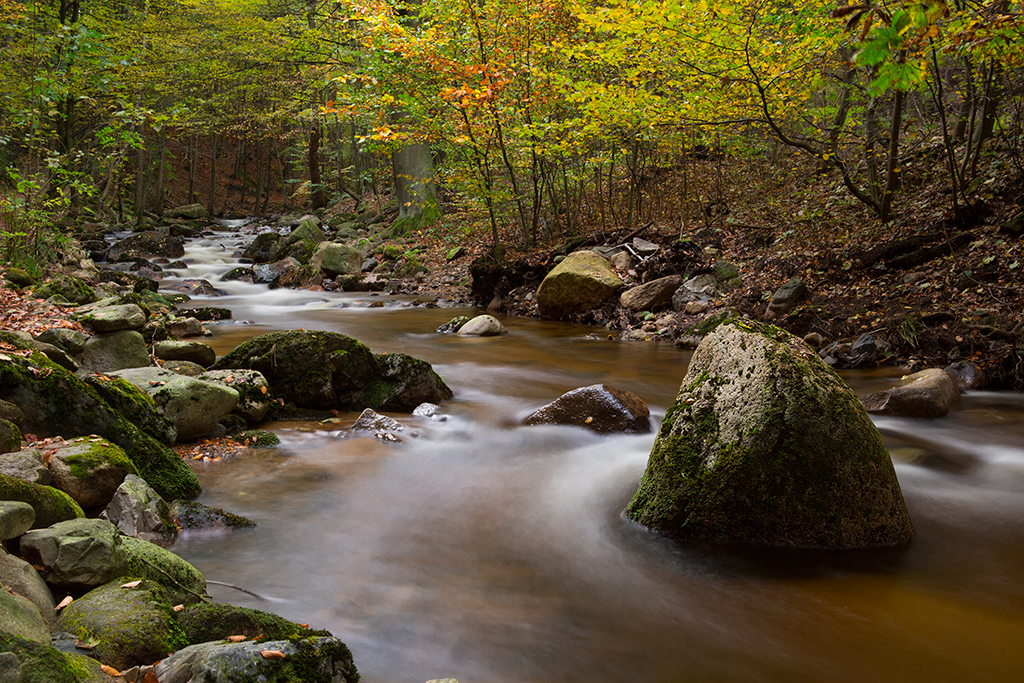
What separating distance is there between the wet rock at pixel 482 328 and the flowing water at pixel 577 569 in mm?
4791

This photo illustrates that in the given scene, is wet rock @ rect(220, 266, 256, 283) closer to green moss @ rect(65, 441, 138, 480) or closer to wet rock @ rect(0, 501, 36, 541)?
green moss @ rect(65, 441, 138, 480)

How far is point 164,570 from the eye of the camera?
291 centimetres

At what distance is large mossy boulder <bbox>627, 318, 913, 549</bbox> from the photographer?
3625 millimetres

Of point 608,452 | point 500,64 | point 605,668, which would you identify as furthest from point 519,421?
point 500,64

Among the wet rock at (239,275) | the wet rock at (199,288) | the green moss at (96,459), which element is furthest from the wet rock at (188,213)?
the green moss at (96,459)

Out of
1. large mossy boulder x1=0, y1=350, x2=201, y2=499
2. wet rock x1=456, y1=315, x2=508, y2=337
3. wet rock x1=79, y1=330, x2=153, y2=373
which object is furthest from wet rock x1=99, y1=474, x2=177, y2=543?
wet rock x1=456, y1=315, x2=508, y2=337

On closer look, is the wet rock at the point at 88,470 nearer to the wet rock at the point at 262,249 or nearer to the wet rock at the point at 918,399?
the wet rock at the point at 918,399

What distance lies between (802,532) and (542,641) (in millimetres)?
1677

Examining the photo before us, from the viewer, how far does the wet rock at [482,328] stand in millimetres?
11039

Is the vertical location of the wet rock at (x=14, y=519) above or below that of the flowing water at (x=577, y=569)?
above

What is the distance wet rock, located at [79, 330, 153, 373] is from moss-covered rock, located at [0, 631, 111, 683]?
5.39 meters

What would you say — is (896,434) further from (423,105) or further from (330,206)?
(330,206)

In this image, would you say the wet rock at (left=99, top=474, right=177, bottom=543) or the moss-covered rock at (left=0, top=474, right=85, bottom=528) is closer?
the moss-covered rock at (left=0, top=474, right=85, bottom=528)

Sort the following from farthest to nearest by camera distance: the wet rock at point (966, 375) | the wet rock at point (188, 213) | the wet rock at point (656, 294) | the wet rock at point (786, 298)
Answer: the wet rock at point (188, 213) < the wet rock at point (656, 294) < the wet rock at point (786, 298) < the wet rock at point (966, 375)
